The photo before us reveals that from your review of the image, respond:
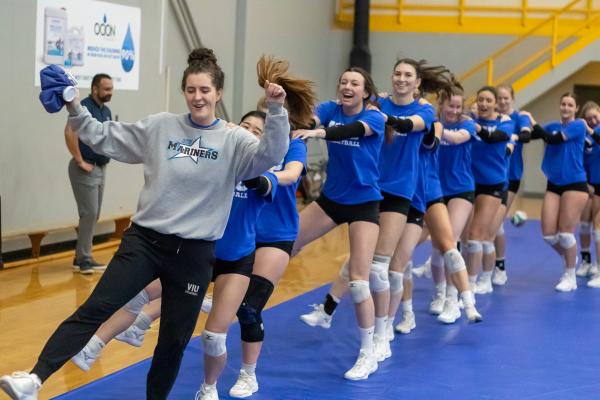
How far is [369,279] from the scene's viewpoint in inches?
264

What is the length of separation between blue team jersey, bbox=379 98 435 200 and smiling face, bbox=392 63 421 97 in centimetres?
10

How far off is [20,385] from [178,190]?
1.09 meters

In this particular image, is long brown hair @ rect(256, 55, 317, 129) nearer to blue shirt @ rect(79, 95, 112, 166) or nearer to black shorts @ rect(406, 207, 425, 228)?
black shorts @ rect(406, 207, 425, 228)

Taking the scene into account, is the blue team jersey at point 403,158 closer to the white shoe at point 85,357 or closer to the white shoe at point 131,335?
the white shoe at point 131,335

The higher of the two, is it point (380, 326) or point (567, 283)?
point (380, 326)

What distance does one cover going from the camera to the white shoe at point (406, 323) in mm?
7652

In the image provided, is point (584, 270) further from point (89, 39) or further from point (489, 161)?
point (89, 39)

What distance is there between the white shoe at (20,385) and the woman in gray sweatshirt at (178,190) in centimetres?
42

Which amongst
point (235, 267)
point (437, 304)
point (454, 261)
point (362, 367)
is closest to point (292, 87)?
point (235, 267)

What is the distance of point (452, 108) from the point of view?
802 centimetres

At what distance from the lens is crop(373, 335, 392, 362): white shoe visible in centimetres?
670

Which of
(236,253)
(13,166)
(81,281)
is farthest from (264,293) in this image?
(13,166)

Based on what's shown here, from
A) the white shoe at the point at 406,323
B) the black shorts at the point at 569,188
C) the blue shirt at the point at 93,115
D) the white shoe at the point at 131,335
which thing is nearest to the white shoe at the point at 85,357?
the white shoe at the point at 131,335

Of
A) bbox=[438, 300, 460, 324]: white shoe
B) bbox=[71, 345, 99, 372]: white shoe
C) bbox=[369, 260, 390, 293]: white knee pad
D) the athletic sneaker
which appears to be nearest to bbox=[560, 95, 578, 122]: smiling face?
the athletic sneaker
